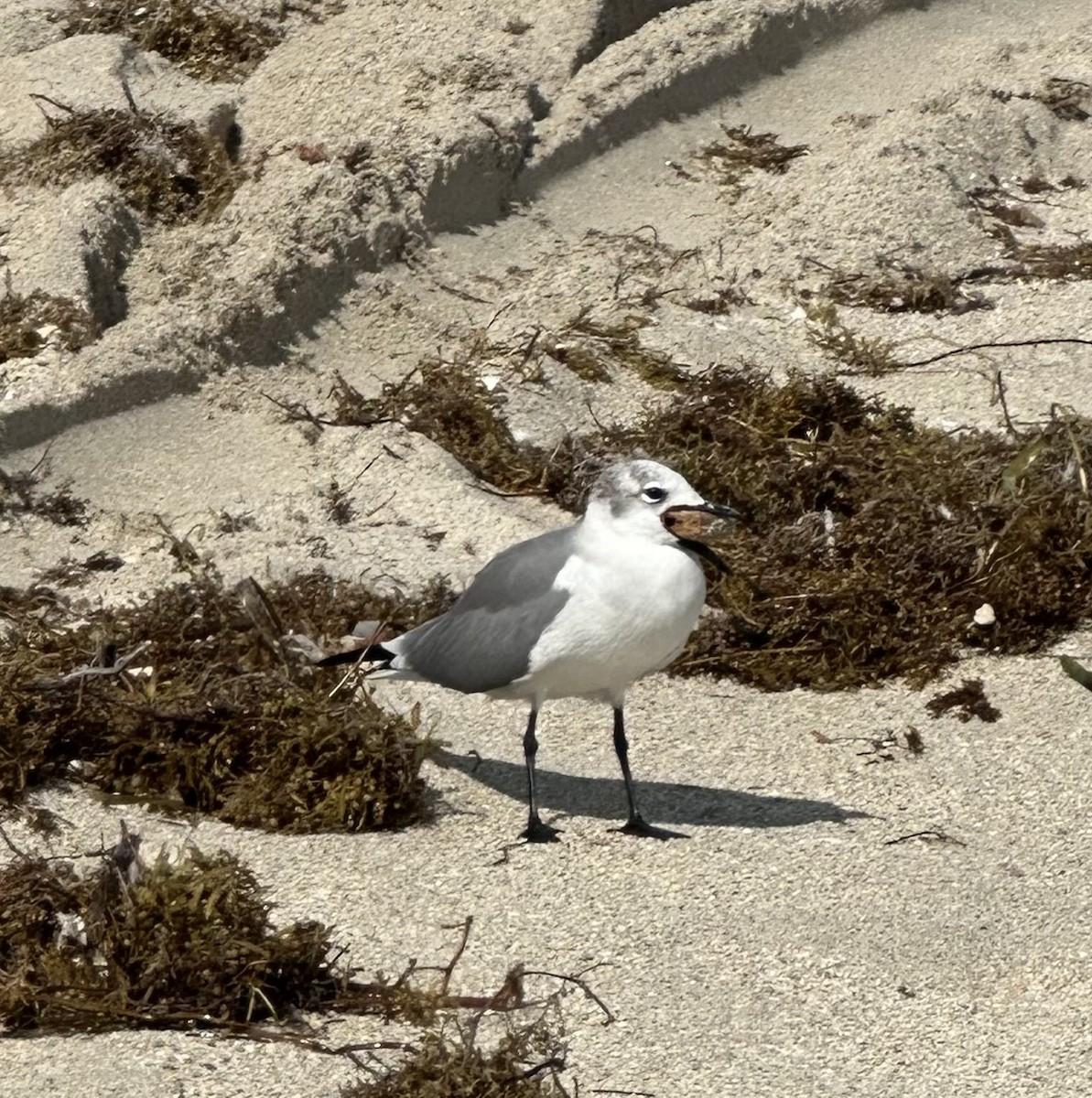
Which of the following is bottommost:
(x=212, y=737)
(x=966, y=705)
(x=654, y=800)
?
(x=966, y=705)

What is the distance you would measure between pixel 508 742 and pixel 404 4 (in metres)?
4.45

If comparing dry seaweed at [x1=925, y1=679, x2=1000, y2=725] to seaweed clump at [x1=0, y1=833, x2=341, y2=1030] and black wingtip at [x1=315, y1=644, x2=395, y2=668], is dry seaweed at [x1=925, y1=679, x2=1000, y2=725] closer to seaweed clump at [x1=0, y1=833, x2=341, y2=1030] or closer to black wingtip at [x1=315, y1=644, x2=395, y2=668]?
black wingtip at [x1=315, y1=644, x2=395, y2=668]

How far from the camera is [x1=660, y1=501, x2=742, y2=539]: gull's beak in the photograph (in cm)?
491

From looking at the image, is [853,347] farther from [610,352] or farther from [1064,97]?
[1064,97]

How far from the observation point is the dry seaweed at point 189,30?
8.56 meters

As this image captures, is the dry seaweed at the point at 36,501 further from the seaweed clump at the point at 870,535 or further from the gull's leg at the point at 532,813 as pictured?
the gull's leg at the point at 532,813

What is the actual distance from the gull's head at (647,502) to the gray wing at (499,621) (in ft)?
0.48

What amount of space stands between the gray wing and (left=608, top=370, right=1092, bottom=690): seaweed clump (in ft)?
3.07

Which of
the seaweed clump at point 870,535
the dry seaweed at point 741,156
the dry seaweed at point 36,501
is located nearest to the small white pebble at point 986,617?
the seaweed clump at point 870,535

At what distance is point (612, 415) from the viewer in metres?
6.95

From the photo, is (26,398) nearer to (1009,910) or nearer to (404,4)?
(404,4)

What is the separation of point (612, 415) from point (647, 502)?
2077 mm

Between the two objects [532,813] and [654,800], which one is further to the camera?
[654,800]

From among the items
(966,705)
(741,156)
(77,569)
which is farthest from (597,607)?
(741,156)
